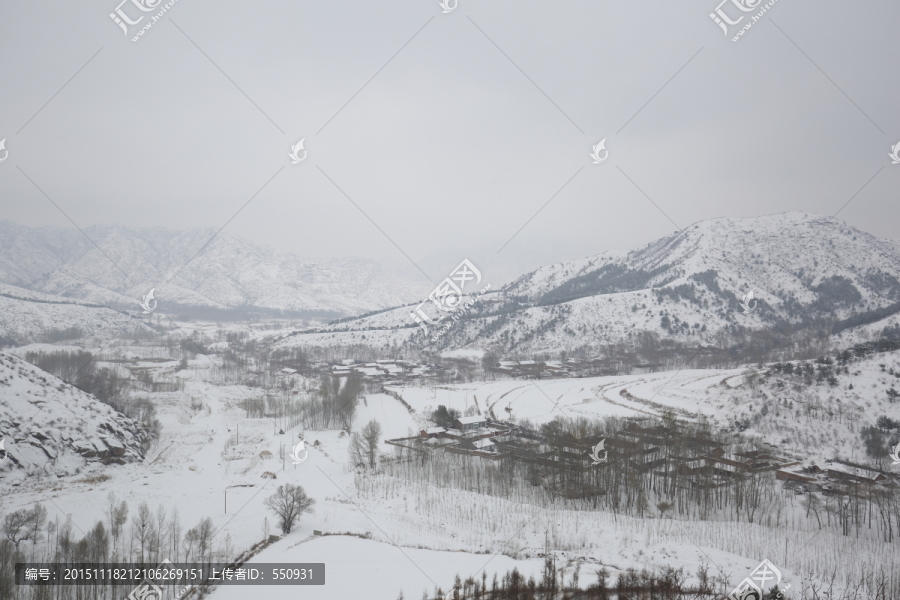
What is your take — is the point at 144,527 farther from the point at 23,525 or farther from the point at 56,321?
the point at 56,321

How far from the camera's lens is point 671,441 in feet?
128

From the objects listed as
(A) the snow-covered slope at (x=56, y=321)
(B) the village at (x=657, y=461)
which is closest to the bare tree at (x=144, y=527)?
(B) the village at (x=657, y=461)

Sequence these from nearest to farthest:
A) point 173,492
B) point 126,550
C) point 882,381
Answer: point 126,550 < point 173,492 < point 882,381

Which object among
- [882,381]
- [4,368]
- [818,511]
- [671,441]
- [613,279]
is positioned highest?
[613,279]

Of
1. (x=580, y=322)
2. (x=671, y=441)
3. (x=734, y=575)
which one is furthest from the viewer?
(x=580, y=322)

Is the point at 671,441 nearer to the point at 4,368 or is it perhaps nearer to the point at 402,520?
the point at 402,520

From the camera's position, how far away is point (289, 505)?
27.0m

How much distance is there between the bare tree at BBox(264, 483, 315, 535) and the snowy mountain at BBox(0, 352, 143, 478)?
1550 cm

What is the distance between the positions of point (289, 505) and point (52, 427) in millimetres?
20432

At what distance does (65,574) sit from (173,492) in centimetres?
1137

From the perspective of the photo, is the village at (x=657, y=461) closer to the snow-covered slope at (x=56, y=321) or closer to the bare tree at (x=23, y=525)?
the bare tree at (x=23, y=525)

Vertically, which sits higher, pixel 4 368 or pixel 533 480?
pixel 4 368

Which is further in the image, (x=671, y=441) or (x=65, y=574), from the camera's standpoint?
(x=671, y=441)

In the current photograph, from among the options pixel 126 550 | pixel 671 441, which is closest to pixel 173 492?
pixel 126 550
